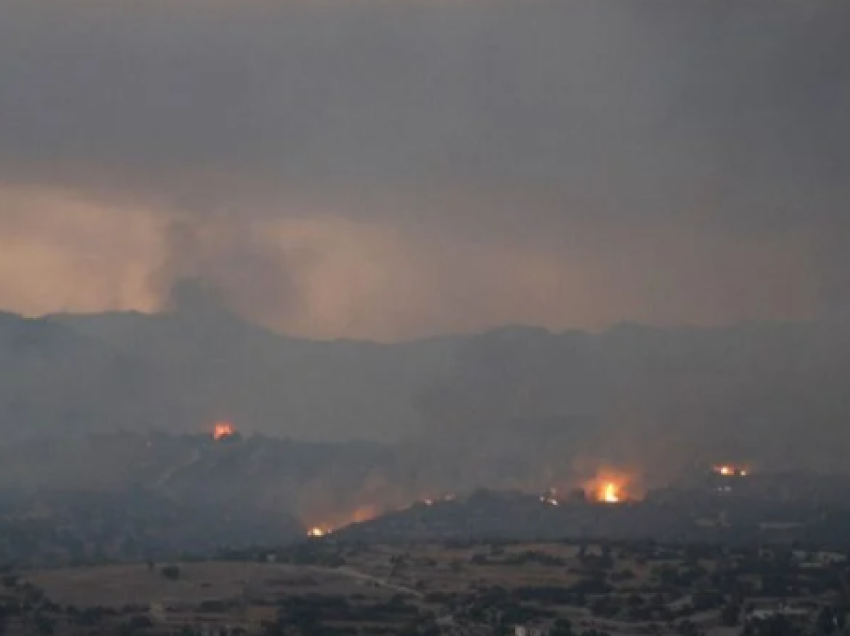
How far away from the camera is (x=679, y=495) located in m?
170

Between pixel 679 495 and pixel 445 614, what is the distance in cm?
8059

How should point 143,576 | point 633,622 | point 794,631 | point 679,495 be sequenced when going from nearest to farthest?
point 794,631 < point 633,622 < point 143,576 < point 679,495

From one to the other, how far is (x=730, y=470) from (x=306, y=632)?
4434 inches

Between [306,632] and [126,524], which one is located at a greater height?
[126,524]

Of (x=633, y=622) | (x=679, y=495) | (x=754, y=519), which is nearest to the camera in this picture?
(x=633, y=622)

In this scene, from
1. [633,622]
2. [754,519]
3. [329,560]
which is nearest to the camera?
[633,622]

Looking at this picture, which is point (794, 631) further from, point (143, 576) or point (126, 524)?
point (126, 524)

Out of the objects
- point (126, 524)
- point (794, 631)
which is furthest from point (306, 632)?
point (126, 524)

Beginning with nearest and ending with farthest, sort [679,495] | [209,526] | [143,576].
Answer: [143,576] < [679,495] < [209,526]

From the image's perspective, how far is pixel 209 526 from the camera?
183750 millimetres

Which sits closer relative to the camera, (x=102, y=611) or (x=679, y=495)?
(x=102, y=611)

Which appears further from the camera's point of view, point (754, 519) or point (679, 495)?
point (679, 495)

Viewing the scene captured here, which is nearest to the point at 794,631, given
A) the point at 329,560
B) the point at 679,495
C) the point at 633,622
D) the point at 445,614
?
the point at 633,622

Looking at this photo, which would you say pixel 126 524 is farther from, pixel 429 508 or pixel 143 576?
pixel 143 576
